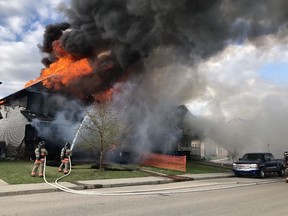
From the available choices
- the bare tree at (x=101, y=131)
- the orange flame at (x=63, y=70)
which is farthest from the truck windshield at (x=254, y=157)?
the orange flame at (x=63, y=70)

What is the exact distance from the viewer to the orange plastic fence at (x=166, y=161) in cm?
2150

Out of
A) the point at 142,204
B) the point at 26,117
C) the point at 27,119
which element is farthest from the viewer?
the point at 27,119

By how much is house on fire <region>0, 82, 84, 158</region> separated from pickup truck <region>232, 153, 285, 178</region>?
12921mm

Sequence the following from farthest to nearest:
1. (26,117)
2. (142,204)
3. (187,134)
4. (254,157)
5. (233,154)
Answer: (187,134), (233,154), (26,117), (254,157), (142,204)

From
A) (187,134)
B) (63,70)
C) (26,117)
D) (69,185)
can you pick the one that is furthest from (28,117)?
(187,134)

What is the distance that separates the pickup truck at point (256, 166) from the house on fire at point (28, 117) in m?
12.9

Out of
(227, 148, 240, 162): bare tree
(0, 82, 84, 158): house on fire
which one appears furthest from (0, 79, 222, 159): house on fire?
(227, 148, 240, 162): bare tree

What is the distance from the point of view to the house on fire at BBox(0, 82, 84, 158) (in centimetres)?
2604

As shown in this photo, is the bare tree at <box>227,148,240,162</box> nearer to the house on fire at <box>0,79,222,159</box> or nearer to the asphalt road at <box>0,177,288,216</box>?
the house on fire at <box>0,79,222,159</box>

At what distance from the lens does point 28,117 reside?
84.9 ft

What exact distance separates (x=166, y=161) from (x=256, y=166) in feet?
18.5

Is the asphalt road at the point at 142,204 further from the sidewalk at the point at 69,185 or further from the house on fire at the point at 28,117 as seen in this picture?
the house on fire at the point at 28,117

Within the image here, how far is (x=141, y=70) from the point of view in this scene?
2652cm

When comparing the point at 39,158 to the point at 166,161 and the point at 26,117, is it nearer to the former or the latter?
the point at 166,161
